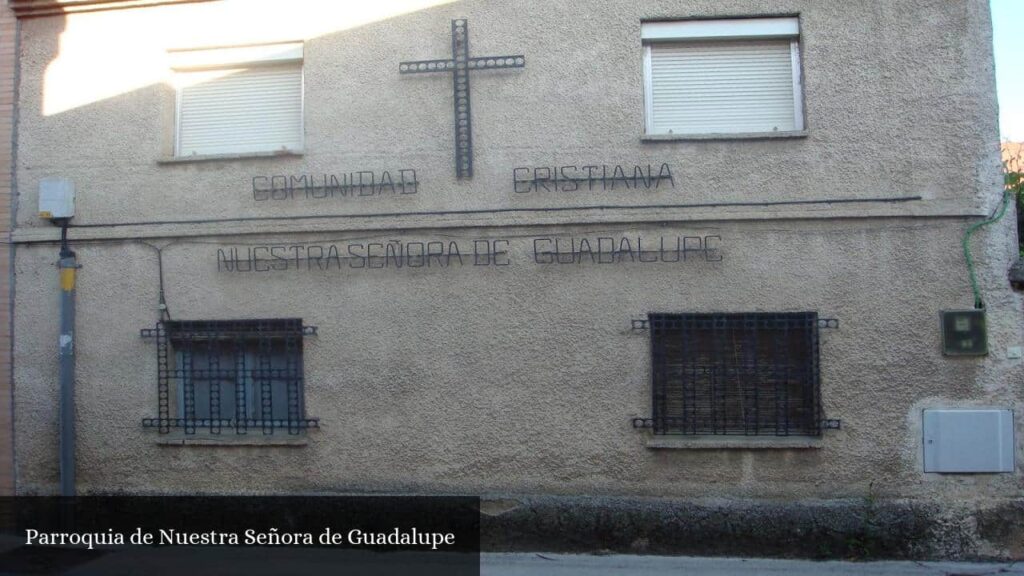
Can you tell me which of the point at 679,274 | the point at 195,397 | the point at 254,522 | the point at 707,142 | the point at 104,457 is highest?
the point at 707,142

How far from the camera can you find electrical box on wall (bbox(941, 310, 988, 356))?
6.09 meters

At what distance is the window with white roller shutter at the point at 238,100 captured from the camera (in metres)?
7.04

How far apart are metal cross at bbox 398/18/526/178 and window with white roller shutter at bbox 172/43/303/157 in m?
1.20

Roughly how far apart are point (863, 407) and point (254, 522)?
4.65 m

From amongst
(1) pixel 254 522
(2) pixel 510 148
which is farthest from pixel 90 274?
(2) pixel 510 148

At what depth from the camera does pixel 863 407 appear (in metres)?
6.19

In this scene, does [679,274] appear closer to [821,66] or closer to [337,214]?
[821,66]

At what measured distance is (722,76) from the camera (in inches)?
262

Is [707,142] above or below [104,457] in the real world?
above

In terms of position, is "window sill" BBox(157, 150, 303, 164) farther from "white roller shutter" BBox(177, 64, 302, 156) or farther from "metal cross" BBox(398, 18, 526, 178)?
"metal cross" BBox(398, 18, 526, 178)

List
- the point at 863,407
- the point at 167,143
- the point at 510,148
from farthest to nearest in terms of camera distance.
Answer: the point at 167,143, the point at 510,148, the point at 863,407

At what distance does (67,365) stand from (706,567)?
16.9 feet

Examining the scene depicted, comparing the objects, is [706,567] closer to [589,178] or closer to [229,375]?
[589,178]
